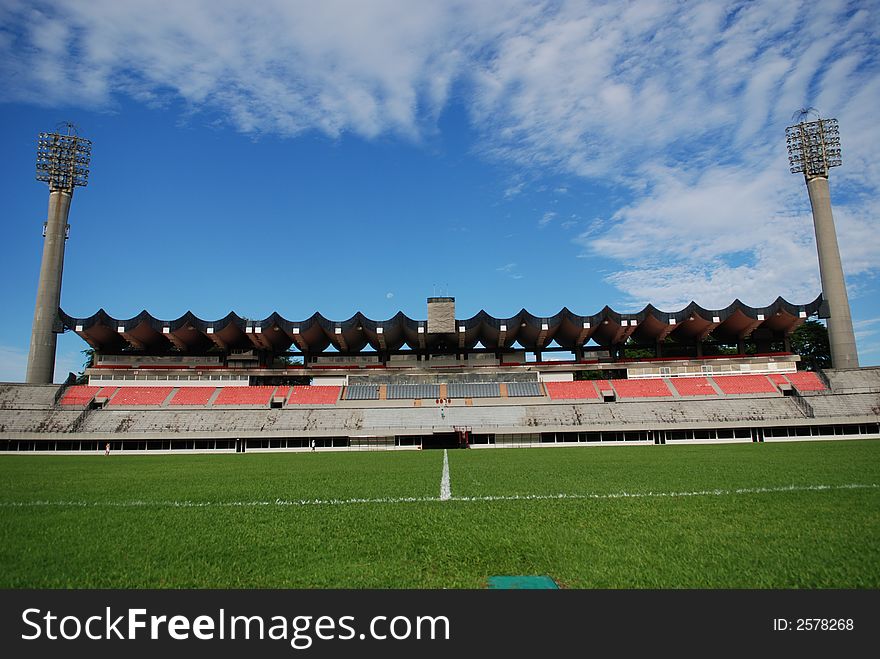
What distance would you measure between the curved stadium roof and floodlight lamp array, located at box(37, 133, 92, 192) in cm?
1192

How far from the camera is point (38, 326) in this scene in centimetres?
4591

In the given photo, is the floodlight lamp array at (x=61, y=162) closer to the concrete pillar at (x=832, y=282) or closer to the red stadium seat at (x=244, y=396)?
the red stadium seat at (x=244, y=396)

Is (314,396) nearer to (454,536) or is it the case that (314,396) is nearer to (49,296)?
(49,296)

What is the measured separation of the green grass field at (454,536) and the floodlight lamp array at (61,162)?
47532mm

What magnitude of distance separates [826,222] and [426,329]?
1458 inches

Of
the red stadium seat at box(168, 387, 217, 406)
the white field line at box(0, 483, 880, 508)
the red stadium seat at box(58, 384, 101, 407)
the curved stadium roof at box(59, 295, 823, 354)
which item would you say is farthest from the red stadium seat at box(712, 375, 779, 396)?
the red stadium seat at box(58, 384, 101, 407)

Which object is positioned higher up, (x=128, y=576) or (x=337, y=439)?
(x=337, y=439)

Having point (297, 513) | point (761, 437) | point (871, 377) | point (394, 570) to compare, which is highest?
point (871, 377)

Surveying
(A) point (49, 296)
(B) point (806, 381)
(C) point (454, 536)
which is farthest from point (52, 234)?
(B) point (806, 381)

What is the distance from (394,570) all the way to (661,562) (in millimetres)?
2308

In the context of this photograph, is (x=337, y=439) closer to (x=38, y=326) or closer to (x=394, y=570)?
(x=38, y=326)

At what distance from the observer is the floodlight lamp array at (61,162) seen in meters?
47.9

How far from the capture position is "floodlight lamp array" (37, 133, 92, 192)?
47.9 m
